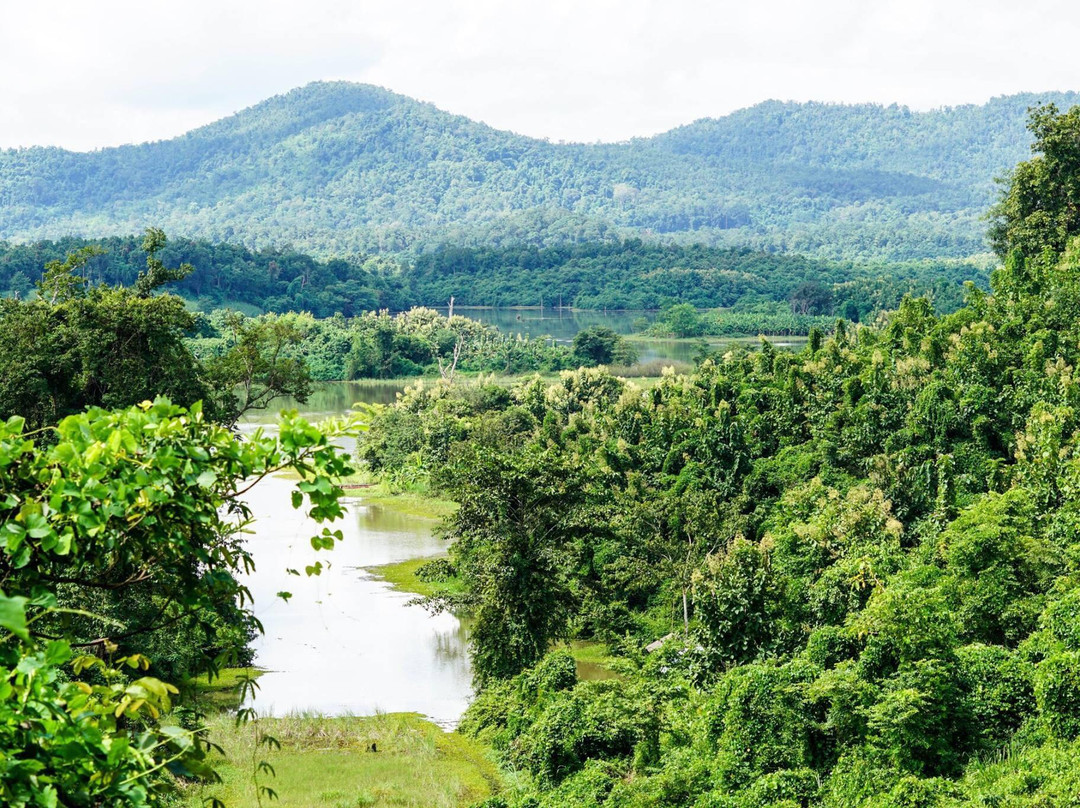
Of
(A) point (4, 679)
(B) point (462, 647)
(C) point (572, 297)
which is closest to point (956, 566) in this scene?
(B) point (462, 647)

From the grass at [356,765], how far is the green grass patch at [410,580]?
835cm

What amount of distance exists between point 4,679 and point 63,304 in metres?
21.5

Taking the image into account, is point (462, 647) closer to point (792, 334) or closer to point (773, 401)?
point (773, 401)

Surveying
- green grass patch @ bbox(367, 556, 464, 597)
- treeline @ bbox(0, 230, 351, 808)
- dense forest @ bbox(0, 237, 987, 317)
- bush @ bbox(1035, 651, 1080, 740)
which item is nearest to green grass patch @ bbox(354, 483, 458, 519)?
green grass patch @ bbox(367, 556, 464, 597)

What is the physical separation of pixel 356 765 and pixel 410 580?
42.5 feet

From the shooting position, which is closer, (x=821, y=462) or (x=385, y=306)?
(x=821, y=462)

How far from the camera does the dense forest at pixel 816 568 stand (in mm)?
15430

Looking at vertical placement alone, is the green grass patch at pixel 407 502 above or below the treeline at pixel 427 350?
below

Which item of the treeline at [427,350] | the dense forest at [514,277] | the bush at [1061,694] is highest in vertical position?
the dense forest at [514,277]

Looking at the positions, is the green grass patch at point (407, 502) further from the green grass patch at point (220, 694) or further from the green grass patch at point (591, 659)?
the green grass patch at point (220, 694)

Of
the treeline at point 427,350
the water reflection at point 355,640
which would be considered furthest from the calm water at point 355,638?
the treeline at point 427,350

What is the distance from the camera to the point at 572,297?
129 meters

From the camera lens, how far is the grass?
709 inches

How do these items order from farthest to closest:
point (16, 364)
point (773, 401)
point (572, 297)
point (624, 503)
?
1. point (572, 297)
2. point (773, 401)
3. point (624, 503)
4. point (16, 364)
